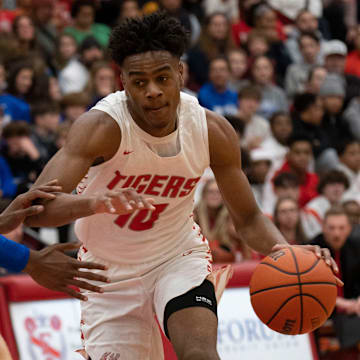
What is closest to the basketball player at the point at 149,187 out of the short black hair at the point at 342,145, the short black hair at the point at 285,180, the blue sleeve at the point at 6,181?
the blue sleeve at the point at 6,181

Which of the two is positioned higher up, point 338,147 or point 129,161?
point 129,161

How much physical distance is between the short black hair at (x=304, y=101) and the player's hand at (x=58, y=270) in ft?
23.5

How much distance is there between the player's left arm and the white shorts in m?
0.41

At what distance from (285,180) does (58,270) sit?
5.09 metres

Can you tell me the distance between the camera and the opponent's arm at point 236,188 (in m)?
4.61

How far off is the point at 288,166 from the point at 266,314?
5511 mm

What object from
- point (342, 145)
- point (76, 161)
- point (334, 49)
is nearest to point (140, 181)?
point (76, 161)

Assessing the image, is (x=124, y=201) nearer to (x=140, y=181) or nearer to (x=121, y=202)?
(x=121, y=202)

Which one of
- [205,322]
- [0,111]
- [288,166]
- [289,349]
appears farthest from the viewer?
[288,166]

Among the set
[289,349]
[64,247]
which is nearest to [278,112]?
[289,349]

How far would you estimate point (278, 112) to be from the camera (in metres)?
10.4

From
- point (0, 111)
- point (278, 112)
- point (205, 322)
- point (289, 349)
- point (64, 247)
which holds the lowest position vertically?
point (289, 349)

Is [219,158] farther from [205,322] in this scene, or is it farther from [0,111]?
[0,111]

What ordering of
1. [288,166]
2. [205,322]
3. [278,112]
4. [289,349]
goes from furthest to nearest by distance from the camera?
[278,112], [288,166], [289,349], [205,322]
